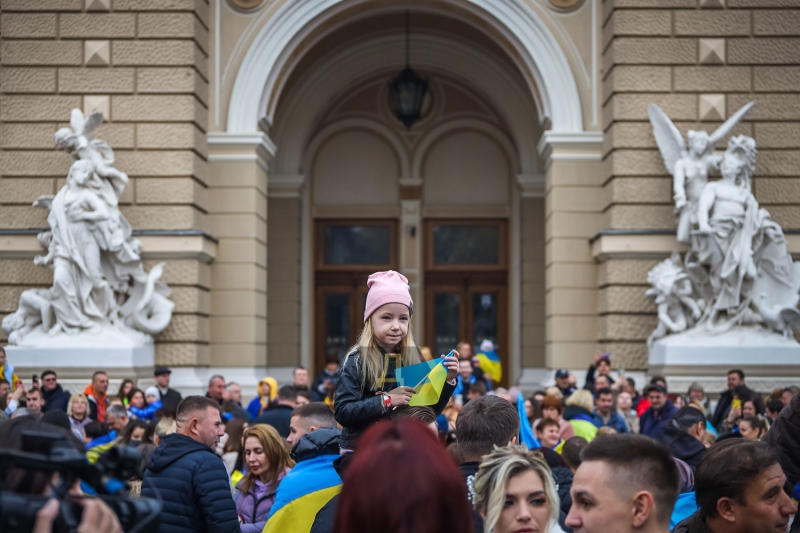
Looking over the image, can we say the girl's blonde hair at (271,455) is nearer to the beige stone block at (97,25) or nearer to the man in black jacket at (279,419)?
the man in black jacket at (279,419)

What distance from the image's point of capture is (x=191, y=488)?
4.72 m

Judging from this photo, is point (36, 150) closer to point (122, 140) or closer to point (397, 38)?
point (122, 140)

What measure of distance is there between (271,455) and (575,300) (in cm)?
931

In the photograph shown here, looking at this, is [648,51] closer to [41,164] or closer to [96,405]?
[41,164]

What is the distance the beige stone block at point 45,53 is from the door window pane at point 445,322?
8066mm

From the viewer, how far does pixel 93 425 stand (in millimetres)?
8562

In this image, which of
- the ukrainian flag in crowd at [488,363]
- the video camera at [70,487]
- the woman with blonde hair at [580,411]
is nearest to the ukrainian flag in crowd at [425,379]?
the video camera at [70,487]

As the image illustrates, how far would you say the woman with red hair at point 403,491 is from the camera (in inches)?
76.9

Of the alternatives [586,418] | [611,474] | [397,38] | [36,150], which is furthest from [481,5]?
[611,474]

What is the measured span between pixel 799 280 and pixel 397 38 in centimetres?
824

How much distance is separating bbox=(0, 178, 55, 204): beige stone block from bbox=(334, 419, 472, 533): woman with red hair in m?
12.8

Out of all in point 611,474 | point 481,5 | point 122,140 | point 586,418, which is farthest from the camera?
point 481,5

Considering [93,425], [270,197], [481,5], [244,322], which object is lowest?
[93,425]

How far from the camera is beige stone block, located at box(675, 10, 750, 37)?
14.1 m
